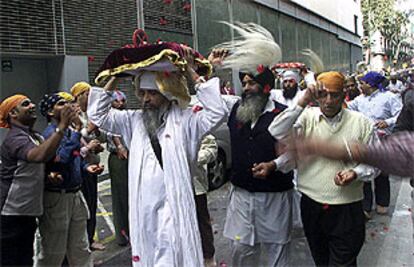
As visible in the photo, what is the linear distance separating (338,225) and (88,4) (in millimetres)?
10328

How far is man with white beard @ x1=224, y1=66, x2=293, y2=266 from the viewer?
12.1ft

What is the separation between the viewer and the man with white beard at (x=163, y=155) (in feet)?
9.75

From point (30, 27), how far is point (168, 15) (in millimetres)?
6030

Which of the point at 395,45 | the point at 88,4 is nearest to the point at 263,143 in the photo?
the point at 88,4

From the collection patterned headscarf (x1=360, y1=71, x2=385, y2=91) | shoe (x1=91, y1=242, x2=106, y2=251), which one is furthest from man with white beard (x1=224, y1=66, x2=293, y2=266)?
patterned headscarf (x1=360, y1=71, x2=385, y2=91)

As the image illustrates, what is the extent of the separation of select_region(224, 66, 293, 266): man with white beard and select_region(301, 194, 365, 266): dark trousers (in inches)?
8.8

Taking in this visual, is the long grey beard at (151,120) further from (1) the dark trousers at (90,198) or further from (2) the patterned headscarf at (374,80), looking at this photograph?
(2) the patterned headscarf at (374,80)

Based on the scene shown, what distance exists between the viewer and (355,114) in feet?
11.8

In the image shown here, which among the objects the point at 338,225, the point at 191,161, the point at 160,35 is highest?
the point at 160,35

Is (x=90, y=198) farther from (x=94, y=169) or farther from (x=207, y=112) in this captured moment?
(x=207, y=112)

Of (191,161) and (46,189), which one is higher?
(191,161)

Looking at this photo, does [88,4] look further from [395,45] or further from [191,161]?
[395,45]

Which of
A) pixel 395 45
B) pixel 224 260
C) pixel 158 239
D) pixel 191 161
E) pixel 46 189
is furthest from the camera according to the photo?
pixel 395 45

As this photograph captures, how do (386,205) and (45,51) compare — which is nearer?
(386,205)
